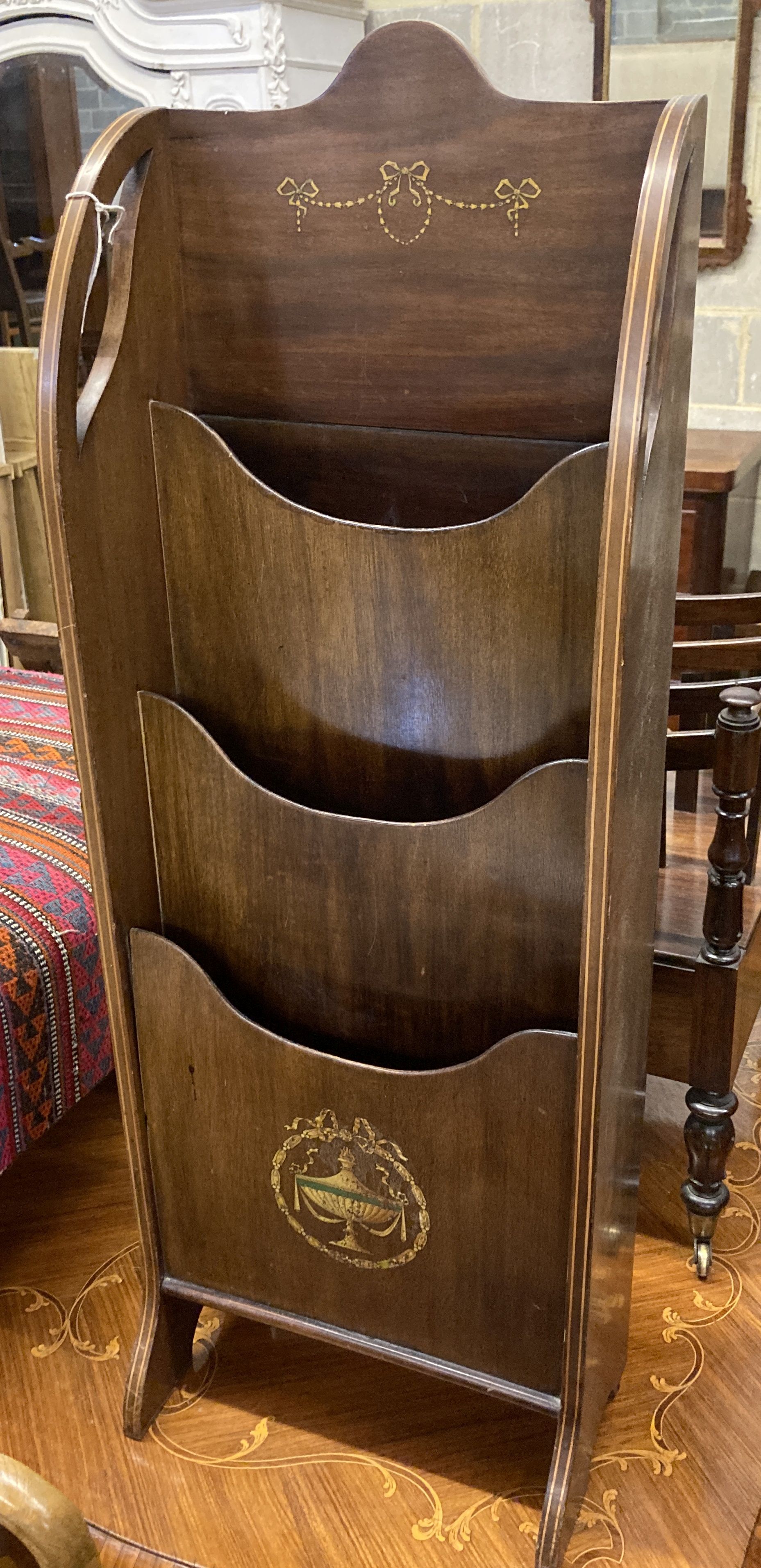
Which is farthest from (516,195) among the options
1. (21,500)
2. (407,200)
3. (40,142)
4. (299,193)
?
(21,500)

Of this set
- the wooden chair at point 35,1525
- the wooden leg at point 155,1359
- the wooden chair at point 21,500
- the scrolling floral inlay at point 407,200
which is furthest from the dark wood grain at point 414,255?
the wooden chair at point 21,500

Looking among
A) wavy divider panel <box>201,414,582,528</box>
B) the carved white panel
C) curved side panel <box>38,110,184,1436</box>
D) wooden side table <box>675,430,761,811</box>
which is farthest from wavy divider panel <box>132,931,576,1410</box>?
the carved white panel

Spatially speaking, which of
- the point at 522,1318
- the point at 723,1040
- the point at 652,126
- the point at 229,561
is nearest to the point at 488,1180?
the point at 522,1318

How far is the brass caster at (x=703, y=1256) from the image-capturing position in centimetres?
186

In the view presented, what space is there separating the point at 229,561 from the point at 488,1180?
686 mm

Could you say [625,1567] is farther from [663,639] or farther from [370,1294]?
[663,639]

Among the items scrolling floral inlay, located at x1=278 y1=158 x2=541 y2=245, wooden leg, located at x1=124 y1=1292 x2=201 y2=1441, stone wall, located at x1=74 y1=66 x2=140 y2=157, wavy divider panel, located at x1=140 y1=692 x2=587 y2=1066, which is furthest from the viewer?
stone wall, located at x1=74 y1=66 x2=140 y2=157

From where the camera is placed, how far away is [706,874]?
6.61 ft

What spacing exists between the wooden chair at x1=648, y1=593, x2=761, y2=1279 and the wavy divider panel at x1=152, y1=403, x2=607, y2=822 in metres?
0.48

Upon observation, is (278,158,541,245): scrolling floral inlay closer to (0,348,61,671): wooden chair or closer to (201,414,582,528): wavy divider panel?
(201,414,582,528): wavy divider panel

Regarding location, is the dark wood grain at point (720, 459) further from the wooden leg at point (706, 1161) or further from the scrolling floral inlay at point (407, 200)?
the scrolling floral inlay at point (407, 200)

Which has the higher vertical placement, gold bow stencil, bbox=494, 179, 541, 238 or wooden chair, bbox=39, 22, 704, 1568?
gold bow stencil, bbox=494, 179, 541, 238

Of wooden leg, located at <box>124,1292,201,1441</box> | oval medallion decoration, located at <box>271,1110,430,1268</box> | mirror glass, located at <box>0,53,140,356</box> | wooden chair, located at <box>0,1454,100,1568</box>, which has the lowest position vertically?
wooden leg, located at <box>124,1292,201,1441</box>

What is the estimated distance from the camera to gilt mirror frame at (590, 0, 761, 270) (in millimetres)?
2857
